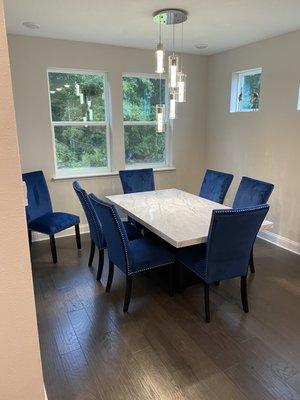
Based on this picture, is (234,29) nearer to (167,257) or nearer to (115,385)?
(167,257)

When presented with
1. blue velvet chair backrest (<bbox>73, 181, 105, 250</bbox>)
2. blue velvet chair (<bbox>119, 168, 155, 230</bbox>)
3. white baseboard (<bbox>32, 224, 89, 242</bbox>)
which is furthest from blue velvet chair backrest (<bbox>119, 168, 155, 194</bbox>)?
blue velvet chair backrest (<bbox>73, 181, 105, 250</bbox>)

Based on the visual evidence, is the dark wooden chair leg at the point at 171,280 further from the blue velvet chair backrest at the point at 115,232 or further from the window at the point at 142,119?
the window at the point at 142,119

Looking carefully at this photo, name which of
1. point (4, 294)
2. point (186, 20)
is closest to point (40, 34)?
point (186, 20)

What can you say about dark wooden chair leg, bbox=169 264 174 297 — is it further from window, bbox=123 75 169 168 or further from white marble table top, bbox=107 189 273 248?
window, bbox=123 75 169 168

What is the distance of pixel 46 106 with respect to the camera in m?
3.72

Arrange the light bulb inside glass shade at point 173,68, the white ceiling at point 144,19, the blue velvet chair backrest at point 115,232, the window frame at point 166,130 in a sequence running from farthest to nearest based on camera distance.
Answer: the window frame at point 166,130, the white ceiling at point 144,19, the light bulb inside glass shade at point 173,68, the blue velvet chair backrest at point 115,232

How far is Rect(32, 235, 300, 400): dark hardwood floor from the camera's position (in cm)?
173

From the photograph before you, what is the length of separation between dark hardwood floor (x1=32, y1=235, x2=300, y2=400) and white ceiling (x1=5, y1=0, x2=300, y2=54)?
2477mm

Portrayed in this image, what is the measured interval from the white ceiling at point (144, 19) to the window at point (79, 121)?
529 millimetres

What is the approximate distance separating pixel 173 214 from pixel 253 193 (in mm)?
859

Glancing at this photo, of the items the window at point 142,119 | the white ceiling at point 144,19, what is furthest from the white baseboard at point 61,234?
the white ceiling at point 144,19

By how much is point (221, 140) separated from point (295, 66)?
146cm

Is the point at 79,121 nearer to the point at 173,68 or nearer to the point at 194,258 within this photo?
the point at 173,68

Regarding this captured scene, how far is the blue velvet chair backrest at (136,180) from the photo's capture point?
12.6 ft
